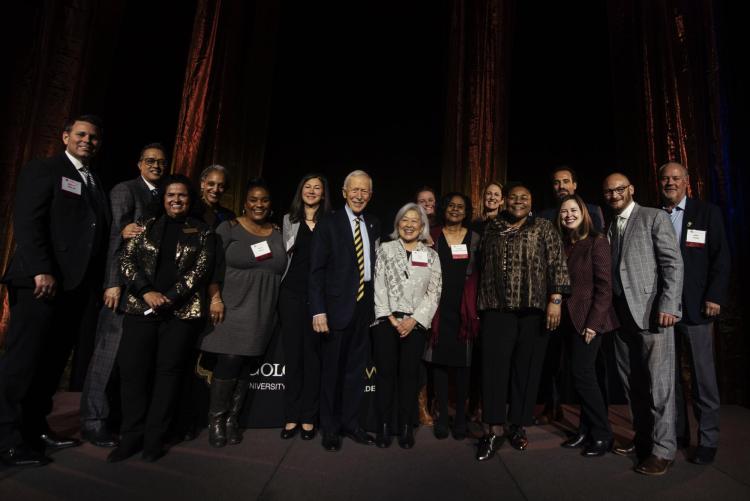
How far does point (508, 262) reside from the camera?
2.32 meters

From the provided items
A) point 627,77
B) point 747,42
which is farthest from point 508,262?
point 747,42

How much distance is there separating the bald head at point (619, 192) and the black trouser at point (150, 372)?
8.42 feet

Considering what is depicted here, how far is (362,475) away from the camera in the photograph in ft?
6.36

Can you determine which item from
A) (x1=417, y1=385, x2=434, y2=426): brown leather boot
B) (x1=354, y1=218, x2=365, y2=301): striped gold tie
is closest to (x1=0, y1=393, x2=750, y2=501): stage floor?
(x1=417, y1=385, x2=434, y2=426): brown leather boot

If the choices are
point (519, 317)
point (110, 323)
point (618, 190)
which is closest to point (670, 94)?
point (618, 190)

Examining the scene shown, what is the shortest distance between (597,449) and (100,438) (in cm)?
287

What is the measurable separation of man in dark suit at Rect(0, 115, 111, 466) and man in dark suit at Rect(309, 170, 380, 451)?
1.24 m

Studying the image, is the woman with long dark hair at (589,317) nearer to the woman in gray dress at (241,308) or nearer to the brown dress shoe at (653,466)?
the brown dress shoe at (653,466)

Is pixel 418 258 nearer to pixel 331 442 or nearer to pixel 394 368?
pixel 394 368

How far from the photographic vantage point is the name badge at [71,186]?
211 cm

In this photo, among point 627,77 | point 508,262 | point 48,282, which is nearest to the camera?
point 48,282

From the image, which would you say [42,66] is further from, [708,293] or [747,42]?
[747,42]

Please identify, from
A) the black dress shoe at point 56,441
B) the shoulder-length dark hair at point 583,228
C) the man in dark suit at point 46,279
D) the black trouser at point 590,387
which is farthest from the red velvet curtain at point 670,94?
the black dress shoe at point 56,441

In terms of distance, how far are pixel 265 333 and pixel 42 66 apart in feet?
10.1
